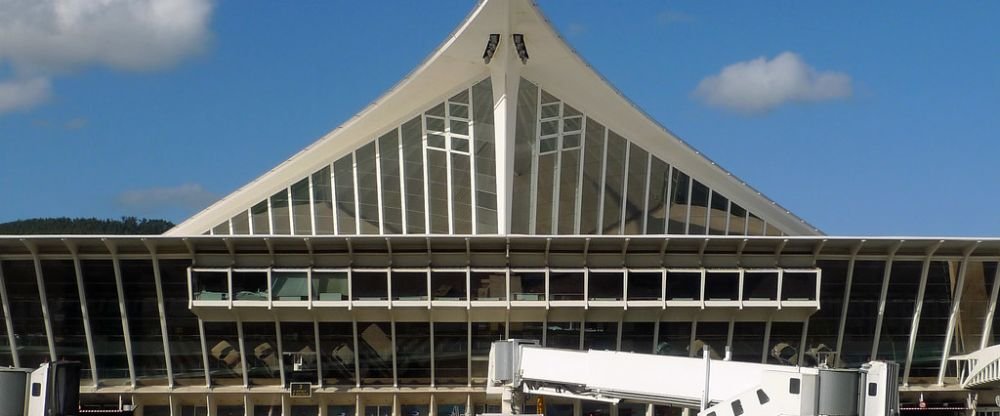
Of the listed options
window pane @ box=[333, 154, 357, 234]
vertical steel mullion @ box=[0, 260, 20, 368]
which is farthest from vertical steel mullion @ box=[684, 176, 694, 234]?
vertical steel mullion @ box=[0, 260, 20, 368]

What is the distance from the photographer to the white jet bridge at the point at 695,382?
83.7ft

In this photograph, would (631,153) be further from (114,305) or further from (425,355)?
(114,305)

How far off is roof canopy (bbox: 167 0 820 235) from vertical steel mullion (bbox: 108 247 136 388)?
14.8 feet

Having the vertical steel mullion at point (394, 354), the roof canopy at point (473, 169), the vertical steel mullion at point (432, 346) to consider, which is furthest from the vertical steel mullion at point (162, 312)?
the vertical steel mullion at point (432, 346)

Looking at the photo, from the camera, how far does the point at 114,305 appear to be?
4722 cm

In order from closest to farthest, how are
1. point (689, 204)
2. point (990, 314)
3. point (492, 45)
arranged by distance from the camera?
1. point (990, 314)
2. point (492, 45)
3. point (689, 204)

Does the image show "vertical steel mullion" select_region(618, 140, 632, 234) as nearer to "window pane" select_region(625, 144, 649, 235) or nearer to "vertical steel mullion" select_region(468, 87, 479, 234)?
"window pane" select_region(625, 144, 649, 235)

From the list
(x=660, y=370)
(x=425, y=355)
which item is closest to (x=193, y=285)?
(x=425, y=355)

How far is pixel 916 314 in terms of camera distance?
4825cm

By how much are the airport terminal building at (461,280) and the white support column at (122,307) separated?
81 mm

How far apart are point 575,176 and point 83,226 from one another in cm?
10529

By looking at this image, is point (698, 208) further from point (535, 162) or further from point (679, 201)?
point (535, 162)

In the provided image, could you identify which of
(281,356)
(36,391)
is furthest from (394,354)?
(36,391)

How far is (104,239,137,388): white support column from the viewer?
46406 millimetres
